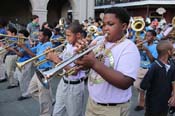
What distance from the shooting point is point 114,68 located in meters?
2.48

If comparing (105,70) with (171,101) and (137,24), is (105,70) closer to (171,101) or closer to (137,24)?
(171,101)

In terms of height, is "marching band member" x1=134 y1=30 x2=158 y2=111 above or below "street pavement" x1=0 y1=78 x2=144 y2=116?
above

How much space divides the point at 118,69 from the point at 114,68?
0.05 m

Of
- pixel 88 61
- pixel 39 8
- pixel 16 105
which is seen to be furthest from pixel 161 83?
pixel 39 8

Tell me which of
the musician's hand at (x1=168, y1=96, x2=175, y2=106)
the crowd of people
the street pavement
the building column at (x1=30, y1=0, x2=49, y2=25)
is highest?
the building column at (x1=30, y1=0, x2=49, y2=25)

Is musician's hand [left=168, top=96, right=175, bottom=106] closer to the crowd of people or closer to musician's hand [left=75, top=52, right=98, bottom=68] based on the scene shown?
the crowd of people

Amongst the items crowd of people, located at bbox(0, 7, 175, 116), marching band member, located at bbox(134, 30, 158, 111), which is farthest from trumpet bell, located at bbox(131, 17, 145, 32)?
marching band member, located at bbox(134, 30, 158, 111)

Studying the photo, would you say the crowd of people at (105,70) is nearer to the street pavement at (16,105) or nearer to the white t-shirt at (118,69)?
the white t-shirt at (118,69)

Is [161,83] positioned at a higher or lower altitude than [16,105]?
higher

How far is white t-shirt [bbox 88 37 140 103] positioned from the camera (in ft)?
7.99

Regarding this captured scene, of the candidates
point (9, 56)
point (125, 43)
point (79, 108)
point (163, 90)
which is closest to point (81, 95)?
point (79, 108)

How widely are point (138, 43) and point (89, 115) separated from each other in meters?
3.08

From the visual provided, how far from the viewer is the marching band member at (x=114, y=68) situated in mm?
2353

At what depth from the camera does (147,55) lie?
17.9 feet
